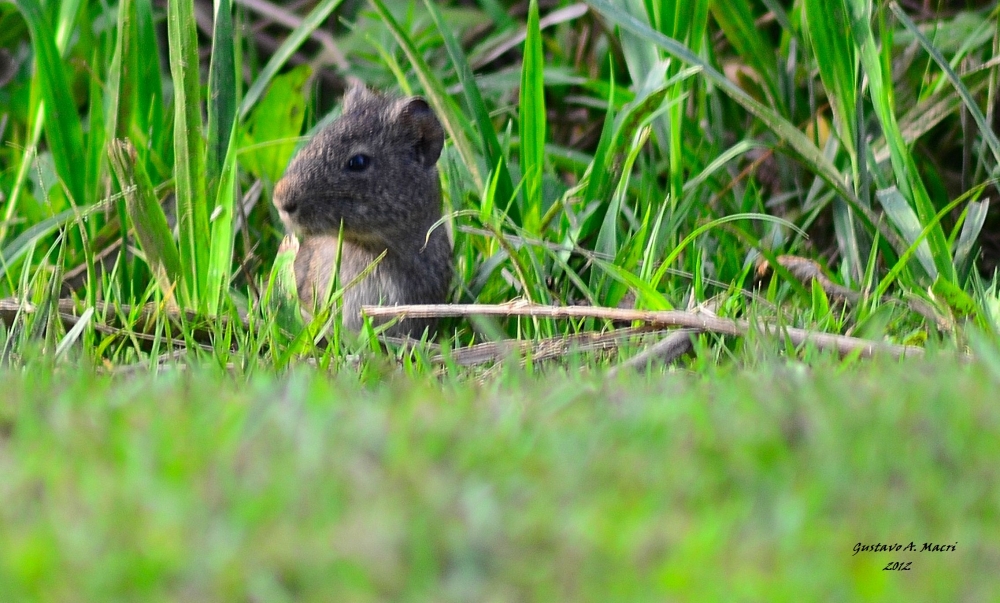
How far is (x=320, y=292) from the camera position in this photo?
366 cm

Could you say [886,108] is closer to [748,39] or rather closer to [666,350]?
[748,39]

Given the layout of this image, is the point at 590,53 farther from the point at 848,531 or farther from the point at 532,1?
the point at 848,531

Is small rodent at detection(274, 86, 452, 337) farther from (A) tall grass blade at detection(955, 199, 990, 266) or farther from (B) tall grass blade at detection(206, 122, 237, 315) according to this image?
(A) tall grass blade at detection(955, 199, 990, 266)

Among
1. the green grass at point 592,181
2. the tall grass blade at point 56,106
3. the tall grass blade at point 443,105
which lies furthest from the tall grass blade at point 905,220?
the tall grass blade at point 56,106

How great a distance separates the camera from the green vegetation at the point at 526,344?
127 cm

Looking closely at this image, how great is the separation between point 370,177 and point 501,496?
2414 millimetres

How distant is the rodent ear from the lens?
12.5ft

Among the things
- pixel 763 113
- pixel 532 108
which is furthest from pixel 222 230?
pixel 763 113

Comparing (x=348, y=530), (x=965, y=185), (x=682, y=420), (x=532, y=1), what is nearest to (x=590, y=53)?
(x=532, y=1)

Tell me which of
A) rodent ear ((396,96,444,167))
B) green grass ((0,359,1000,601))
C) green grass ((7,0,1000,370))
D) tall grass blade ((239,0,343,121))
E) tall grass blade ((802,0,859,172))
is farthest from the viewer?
tall grass blade ((239,0,343,121))

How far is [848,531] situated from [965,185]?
286 cm

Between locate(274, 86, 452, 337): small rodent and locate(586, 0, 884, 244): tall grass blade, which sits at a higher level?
locate(586, 0, 884, 244): tall grass blade

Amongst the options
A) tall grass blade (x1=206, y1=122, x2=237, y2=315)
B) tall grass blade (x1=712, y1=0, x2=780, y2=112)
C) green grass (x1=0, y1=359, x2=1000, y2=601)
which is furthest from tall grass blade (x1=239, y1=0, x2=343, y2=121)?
green grass (x1=0, y1=359, x2=1000, y2=601)

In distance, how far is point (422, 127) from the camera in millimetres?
3826
